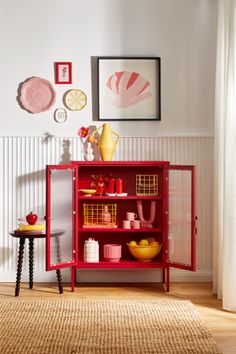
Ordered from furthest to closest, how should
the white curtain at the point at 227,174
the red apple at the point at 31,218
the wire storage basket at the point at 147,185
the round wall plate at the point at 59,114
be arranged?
1. the round wall plate at the point at 59,114
2. the wire storage basket at the point at 147,185
3. the red apple at the point at 31,218
4. the white curtain at the point at 227,174

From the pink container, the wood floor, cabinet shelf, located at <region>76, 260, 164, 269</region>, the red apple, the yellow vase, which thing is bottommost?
the wood floor

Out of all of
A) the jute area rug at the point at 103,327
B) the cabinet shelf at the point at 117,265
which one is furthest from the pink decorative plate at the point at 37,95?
the jute area rug at the point at 103,327

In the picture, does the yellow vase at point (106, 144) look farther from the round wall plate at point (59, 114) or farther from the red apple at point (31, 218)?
the red apple at point (31, 218)

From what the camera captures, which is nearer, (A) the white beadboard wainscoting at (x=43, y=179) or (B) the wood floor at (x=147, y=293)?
(B) the wood floor at (x=147, y=293)

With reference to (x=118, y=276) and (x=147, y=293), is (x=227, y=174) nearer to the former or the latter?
(x=147, y=293)

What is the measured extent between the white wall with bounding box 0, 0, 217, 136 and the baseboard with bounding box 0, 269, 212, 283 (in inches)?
A: 47.9

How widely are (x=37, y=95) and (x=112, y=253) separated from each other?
1527 mm

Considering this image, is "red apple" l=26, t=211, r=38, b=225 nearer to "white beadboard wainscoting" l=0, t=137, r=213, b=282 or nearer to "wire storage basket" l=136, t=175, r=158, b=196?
"white beadboard wainscoting" l=0, t=137, r=213, b=282

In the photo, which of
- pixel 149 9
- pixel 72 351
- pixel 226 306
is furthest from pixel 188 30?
pixel 72 351

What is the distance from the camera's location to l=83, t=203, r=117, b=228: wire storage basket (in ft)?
19.5

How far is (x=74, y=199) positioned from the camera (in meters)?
5.79

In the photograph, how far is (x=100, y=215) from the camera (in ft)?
19.7

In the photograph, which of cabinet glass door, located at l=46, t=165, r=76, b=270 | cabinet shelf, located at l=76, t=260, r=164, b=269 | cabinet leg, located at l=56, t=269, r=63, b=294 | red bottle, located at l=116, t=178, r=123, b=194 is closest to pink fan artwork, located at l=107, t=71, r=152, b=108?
red bottle, located at l=116, t=178, r=123, b=194

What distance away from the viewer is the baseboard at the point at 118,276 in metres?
6.14
